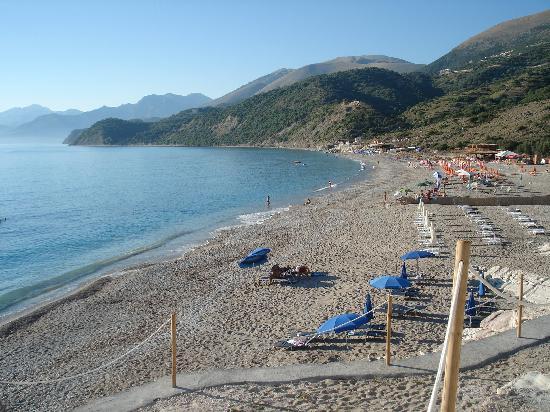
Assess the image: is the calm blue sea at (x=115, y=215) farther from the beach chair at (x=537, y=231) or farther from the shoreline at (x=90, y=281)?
the beach chair at (x=537, y=231)

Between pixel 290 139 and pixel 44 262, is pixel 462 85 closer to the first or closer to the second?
pixel 290 139

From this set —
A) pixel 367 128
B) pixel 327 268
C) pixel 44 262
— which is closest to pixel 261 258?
pixel 327 268

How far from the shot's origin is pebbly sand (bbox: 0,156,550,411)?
38.7 ft

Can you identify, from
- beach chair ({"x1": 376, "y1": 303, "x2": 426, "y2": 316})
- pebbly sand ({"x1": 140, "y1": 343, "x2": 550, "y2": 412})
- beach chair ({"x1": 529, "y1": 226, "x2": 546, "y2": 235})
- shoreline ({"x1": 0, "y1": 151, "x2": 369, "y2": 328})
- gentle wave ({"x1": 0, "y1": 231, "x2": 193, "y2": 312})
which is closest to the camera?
pebbly sand ({"x1": 140, "y1": 343, "x2": 550, "y2": 412})

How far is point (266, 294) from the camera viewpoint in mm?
17469

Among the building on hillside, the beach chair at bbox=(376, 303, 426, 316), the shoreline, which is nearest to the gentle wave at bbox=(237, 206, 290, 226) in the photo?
the shoreline

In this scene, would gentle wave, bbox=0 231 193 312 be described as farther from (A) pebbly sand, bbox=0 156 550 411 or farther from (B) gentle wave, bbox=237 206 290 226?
(B) gentle wave, bbox=237 206 290 226

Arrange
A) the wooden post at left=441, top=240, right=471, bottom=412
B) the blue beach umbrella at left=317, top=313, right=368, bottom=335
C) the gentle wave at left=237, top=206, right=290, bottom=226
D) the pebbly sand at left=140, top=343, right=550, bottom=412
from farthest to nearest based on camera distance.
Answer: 1. the gentle wave at left=237, top=206, right=290, bottom=226
2. the blue beach umbrella at left=317, top=313, right=368, bottom=335
3. the pebbly sand at left=140, top=343, right=550, bottom=412
4. the wooden post at left=441, top=240, right=471, bottom=412

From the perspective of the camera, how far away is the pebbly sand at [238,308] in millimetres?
11797

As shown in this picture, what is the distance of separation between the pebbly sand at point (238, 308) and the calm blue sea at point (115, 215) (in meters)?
4.17

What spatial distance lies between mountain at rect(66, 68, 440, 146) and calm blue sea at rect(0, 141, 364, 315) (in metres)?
46.4

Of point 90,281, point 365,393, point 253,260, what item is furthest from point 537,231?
point 90,281

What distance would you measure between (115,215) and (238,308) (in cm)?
3046

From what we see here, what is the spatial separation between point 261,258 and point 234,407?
1344cm
